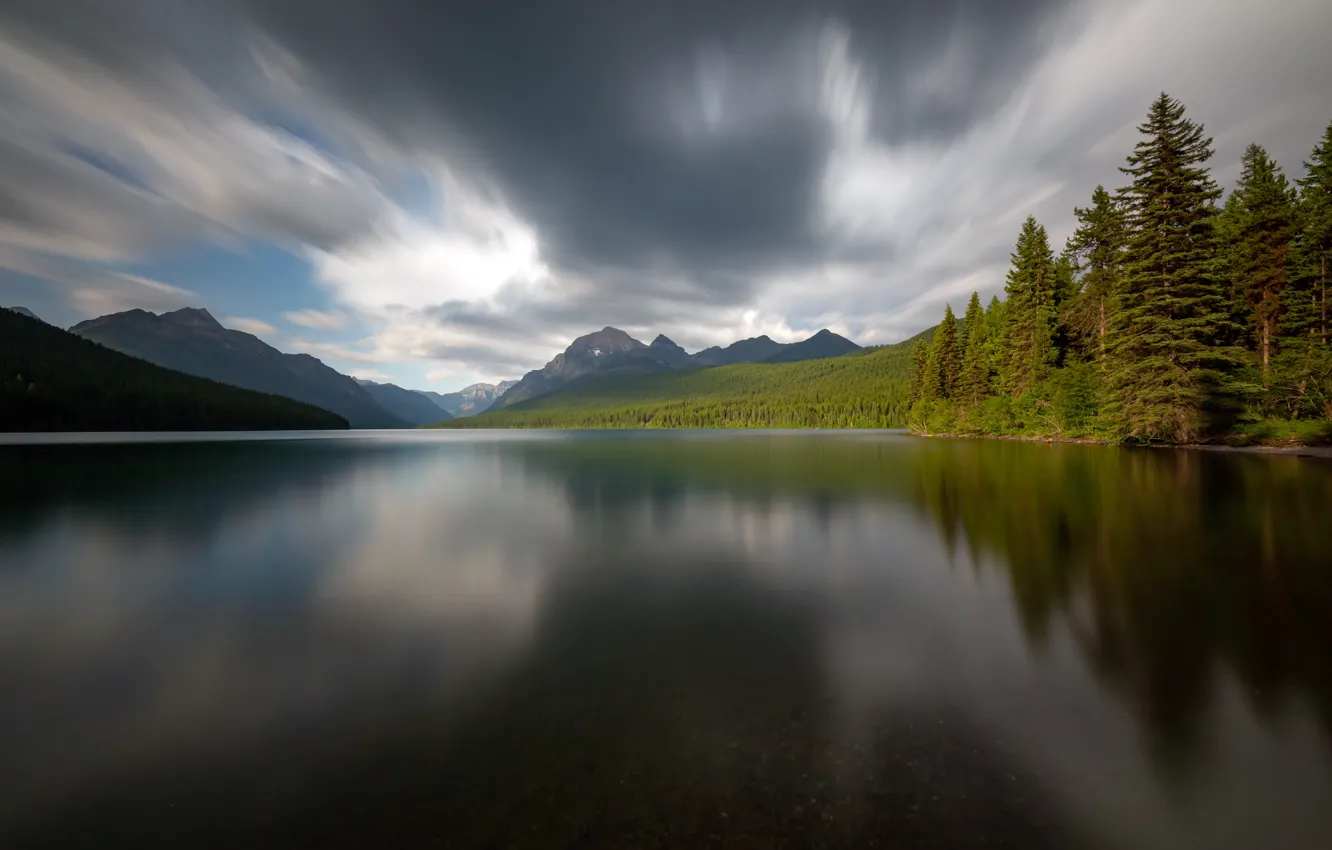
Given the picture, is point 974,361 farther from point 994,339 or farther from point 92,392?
point 92,392

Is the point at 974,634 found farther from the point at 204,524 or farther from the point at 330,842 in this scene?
the point at 204,524

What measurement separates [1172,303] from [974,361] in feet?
112

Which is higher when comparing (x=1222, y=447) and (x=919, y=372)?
(x=919, y=372)

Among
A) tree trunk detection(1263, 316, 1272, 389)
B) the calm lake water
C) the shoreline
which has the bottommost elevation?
the calm lake water

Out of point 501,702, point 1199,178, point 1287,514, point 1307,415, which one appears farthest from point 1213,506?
point 1199,178

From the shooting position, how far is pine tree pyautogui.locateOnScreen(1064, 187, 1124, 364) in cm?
4412

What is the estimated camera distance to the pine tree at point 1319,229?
106 feet

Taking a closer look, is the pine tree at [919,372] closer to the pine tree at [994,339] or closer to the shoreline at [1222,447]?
the pine tree at [994,339]

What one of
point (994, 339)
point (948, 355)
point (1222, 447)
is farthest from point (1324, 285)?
point (948, 355)

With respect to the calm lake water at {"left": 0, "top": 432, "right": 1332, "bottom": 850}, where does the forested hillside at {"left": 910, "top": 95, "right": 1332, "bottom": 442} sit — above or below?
above

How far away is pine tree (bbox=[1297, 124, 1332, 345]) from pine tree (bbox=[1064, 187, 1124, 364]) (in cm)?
960

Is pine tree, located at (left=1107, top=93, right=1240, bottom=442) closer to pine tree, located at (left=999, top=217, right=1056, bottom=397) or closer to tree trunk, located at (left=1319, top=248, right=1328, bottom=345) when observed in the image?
tree trunk, located at (left=1319, top=248, right=1328, bottom=345)

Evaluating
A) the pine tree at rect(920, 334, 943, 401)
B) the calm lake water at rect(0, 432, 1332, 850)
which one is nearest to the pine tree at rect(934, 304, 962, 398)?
the pine tree at rect(920, 334, 943, 401)

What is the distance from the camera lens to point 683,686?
6.39 m
